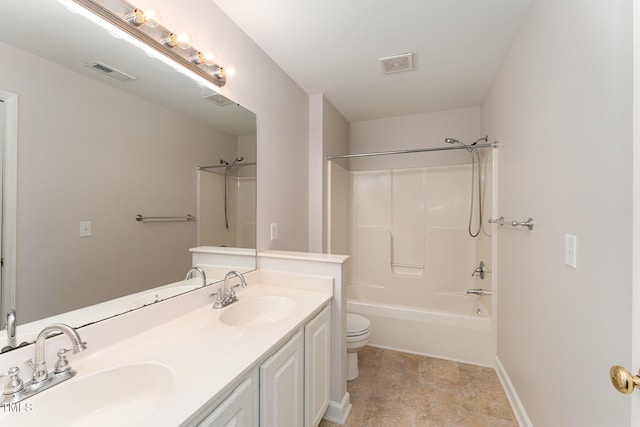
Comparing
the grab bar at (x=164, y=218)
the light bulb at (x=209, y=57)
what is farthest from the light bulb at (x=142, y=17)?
the grab bar at (x=164, y=218)

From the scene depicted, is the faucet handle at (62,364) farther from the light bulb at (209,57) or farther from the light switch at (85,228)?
the light bulb at (209,57)

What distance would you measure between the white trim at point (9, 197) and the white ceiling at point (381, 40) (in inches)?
46.6

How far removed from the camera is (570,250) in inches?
41.8

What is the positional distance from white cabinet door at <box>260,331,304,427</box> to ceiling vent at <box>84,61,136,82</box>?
1.22m

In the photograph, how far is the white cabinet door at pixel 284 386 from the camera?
0.97 meters

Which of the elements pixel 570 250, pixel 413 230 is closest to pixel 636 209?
pixel 570 250

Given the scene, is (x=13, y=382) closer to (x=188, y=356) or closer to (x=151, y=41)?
(x=188, y=356)

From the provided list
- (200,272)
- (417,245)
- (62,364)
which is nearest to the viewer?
(62,364)

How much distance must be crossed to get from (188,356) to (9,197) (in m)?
0.71

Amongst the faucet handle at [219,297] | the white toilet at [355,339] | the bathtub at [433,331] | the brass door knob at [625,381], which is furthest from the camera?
the bathtub at [433,331]

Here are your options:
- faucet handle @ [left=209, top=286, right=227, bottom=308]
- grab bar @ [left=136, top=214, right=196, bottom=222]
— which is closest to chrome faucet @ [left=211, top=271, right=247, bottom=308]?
faucet handle @ [left=209, top=286, right=227, bottom=308]

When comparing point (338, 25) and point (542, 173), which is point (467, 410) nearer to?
point (542, 173)

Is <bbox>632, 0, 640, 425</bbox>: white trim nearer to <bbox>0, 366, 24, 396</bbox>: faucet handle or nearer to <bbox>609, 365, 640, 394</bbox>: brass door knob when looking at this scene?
Answer: <bbox>609, 365, 640, 394</bbox>: brass door knob

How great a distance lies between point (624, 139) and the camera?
769mm
